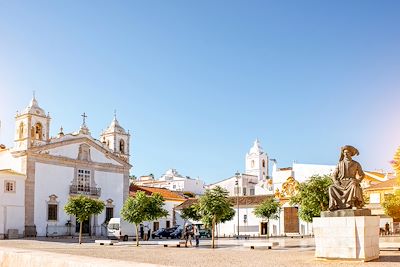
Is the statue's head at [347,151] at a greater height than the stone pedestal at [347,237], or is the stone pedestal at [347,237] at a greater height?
the statue's head at [347,151]

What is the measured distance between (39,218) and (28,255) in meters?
35.4

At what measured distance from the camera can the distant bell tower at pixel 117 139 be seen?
5522 cm

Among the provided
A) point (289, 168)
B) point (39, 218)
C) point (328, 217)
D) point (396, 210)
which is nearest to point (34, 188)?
point (39, 218)

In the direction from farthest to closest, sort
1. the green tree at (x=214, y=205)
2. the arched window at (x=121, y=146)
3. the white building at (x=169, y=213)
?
the white building at (x=169, y=213), the arched window at (x=121, y=146), the green tree at (x=214, y=205)

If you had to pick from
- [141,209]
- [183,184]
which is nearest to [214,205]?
[141,209]

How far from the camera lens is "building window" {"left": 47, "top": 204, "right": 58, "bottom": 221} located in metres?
45.3

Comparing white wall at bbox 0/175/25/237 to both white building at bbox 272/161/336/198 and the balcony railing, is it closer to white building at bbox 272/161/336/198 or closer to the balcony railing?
the balcony railing

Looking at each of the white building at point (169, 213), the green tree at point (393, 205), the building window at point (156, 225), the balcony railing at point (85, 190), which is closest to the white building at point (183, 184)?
the white building at point (169, 213)

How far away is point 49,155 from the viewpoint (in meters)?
46.2

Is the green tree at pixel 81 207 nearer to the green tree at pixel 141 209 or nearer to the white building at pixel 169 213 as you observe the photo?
the green tree at pixel 141 209

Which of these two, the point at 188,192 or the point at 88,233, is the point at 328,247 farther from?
Answer: the point at 188,192

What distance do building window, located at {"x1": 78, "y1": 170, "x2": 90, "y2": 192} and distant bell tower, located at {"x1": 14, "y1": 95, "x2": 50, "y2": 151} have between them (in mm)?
4823

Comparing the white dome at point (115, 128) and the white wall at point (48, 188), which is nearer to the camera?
the white wall at point (48, 188)

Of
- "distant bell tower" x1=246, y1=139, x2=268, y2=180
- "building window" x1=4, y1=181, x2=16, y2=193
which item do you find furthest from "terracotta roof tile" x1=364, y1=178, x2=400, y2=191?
"distant bell tower" x1=246, y1=139, x2=268, y2=180
